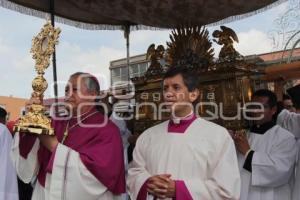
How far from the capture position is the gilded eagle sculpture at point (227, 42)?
4531 millimetres

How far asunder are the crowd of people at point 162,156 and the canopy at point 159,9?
137 cm

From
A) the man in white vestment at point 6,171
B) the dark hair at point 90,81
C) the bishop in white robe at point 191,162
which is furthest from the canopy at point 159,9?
the bishop in white robe at point 191,162

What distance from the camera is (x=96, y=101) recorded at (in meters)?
3.69

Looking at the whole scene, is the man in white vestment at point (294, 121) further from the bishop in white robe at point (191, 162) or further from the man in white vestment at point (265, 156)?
the bishop in white robe at point (191, 162)

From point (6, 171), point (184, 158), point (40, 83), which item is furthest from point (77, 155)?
point (6, 171)

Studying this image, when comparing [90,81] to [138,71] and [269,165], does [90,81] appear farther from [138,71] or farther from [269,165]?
[138,71]

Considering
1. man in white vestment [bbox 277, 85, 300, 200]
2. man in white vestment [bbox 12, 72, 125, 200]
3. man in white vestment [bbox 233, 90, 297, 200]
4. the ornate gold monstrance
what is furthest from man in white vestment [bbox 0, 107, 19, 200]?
man in white vestment [bbox 277, 85, 300, 200]

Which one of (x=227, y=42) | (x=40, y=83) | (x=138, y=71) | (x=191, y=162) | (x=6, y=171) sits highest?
(x=227, y=42)

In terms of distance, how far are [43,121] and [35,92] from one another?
0.23 m

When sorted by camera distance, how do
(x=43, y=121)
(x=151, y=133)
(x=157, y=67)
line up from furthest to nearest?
(x=157, y=67), (x=151, y=133), (x=43, y=121)

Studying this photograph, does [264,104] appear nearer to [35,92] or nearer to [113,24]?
[35,92]

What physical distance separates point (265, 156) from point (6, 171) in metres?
2.40

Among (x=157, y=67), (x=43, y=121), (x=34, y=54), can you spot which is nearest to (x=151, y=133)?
(x=43, y=121)

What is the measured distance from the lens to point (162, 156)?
296 cm
